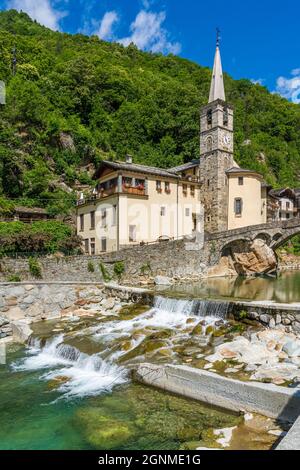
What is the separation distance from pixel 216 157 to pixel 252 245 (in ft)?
42.0

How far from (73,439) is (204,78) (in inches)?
3365

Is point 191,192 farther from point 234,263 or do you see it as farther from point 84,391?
point 84,391

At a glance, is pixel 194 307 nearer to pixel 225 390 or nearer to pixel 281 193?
pixel 225 390

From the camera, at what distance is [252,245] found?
117 ft

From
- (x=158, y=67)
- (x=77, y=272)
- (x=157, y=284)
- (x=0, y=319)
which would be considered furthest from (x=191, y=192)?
(x=158, y=67)

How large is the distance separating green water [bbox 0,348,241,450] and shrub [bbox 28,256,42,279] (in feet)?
43.9

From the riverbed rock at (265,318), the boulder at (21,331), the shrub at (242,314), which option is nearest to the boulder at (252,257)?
the shrub at (242,314)

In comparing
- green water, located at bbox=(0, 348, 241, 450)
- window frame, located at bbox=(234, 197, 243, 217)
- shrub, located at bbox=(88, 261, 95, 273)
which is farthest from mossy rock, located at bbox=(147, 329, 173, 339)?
window frame, located at bbox=(234, 197, 243, 217)

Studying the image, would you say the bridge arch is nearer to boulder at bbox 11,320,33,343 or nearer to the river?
the river

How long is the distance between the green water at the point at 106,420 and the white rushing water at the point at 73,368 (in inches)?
21.4

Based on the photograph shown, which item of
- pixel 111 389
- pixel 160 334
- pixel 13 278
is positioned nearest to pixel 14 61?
pixel 13 278

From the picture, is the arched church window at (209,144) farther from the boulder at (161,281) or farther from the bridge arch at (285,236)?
the boulder at (161,281)

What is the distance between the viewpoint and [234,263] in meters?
37.5

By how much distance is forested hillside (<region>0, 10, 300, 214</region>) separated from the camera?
42.0m
